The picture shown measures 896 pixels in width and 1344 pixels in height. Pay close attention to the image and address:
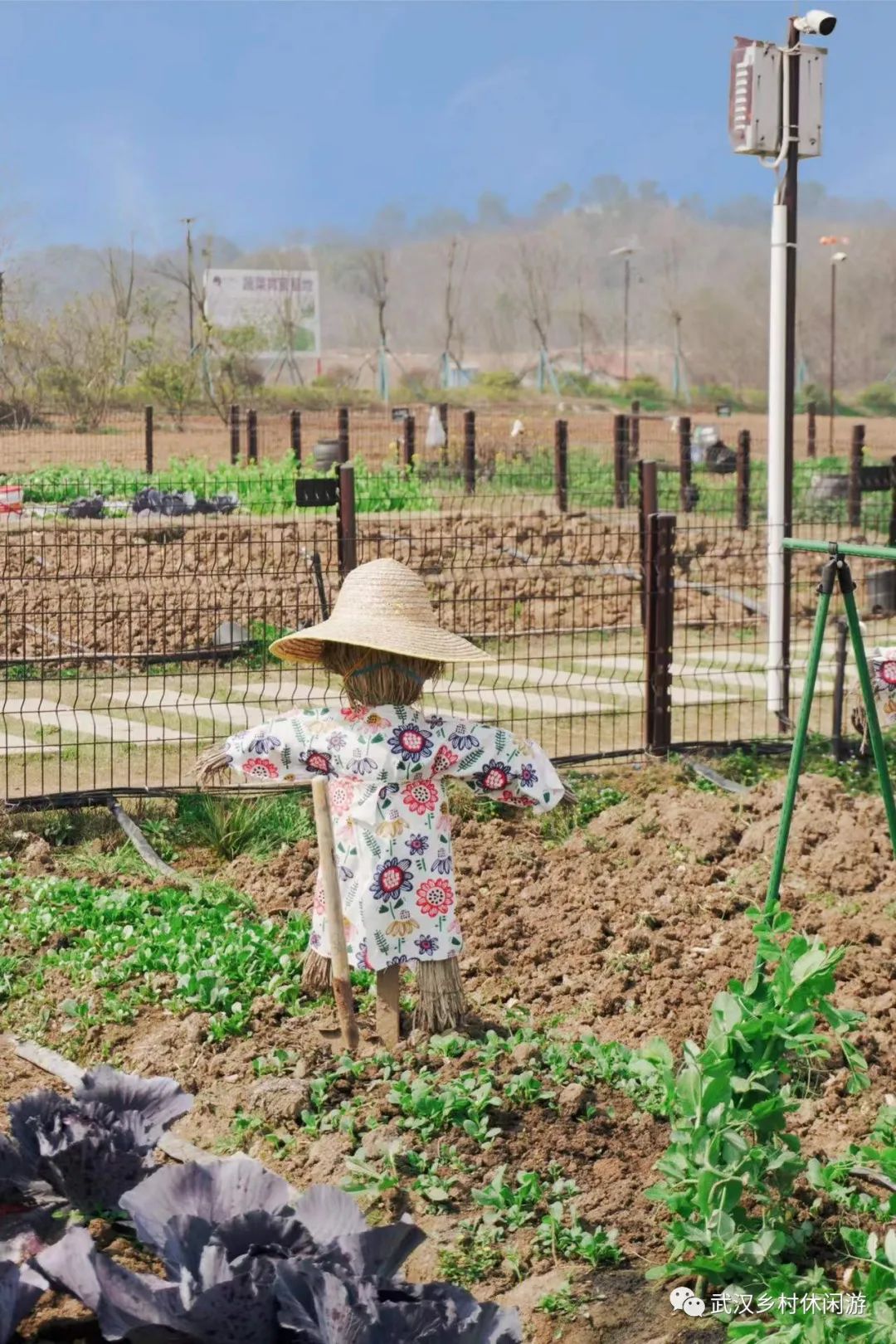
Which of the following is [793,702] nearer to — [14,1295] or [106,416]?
[14,1295]

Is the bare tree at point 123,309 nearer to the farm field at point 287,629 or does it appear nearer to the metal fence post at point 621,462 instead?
the metal fence post at point 621,462

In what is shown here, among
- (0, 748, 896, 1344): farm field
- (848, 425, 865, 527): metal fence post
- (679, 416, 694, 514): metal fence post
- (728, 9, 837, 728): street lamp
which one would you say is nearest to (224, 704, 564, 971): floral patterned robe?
(0, 748, 896, 1344): farm field

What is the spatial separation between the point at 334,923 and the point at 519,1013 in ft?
3.12

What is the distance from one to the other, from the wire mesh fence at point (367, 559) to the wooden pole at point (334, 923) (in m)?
2.88

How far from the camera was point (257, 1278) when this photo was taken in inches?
109

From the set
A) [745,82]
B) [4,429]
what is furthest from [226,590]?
[4,429]

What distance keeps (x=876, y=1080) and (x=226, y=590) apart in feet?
26.4

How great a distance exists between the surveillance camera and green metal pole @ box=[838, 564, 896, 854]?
4.84m

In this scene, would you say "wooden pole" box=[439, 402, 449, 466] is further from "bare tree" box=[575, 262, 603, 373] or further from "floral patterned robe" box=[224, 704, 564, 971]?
"bare tree" box=[575, 262, 603, 373]

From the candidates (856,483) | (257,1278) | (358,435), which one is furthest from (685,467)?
(358,435)

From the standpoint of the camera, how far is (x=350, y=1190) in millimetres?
3672

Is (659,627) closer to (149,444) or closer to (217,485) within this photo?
(217,485)

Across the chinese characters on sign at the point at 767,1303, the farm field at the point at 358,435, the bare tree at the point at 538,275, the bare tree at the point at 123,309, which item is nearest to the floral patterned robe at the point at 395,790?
the chinese characters on sign at the point at 767,1303

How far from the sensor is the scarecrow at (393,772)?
455 centimetres
